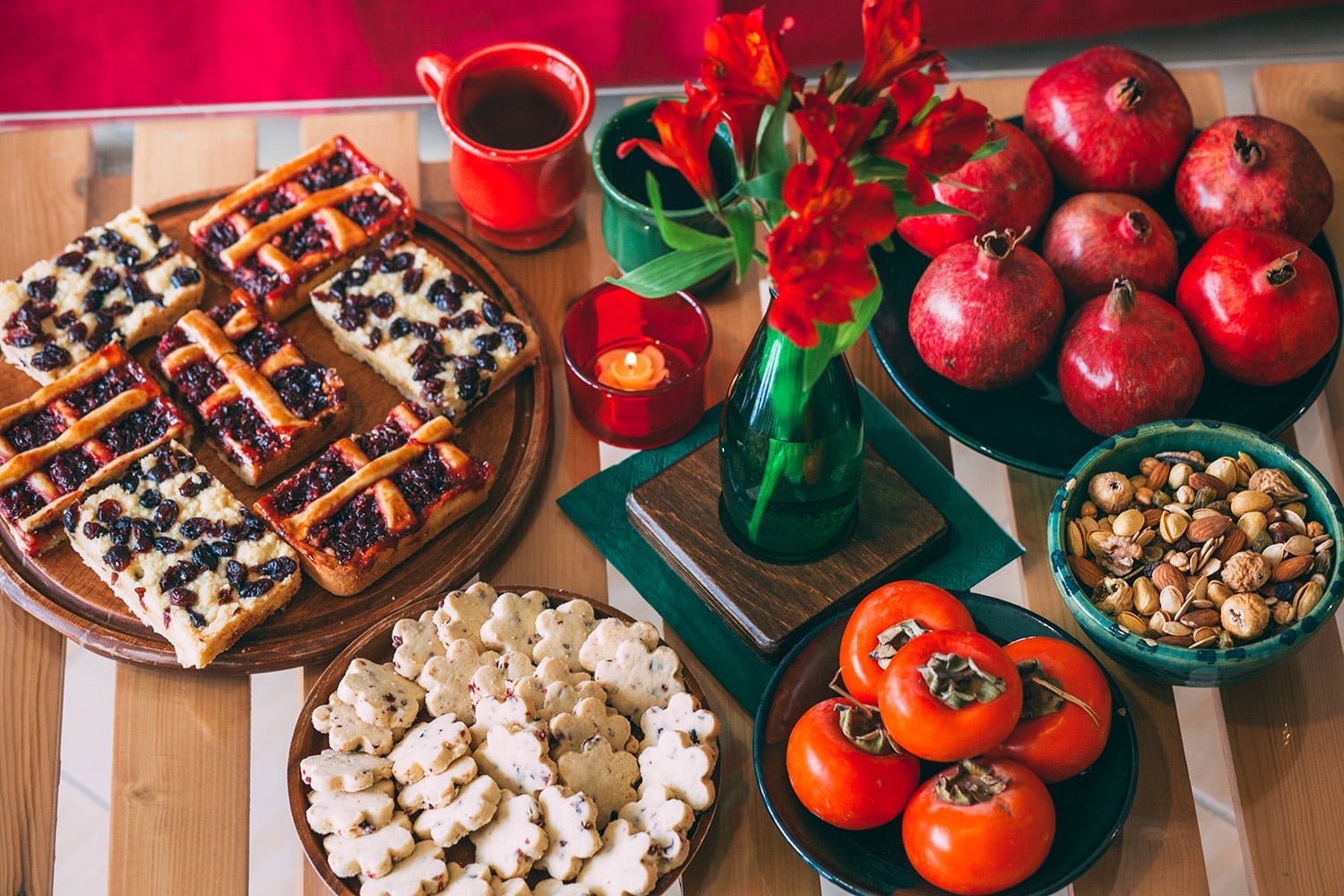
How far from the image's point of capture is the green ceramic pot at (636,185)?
1477 mm

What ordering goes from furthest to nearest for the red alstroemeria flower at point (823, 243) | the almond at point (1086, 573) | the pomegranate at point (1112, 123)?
the pomegranate at point (1112, 123) < the almond at point (1086, 573) < the red alstroemeria flower at point (823, 243)

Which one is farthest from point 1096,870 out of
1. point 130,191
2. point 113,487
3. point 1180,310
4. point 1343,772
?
point 130,191

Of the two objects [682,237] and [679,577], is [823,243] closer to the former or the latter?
[682,237]

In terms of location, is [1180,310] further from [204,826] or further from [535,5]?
[535,5]

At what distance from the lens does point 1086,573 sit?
1.25 meters

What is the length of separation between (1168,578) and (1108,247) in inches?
14.8

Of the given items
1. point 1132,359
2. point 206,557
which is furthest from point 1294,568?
point 206,557

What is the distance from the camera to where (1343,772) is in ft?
4.28

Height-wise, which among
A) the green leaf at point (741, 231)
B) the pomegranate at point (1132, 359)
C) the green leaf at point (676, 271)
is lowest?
the pomegranate at point (1132, 359)

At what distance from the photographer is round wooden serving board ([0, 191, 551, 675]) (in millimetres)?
1337

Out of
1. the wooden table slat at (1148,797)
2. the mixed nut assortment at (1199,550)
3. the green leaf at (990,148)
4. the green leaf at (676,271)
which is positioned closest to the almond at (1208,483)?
the mixed nut assortment at (1199,550)

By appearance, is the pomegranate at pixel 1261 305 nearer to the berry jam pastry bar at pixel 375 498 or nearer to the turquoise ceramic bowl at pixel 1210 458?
the turquoise ceramic bowl at pixel 1210 458

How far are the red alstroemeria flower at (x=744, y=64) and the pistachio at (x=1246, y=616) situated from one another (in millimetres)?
651

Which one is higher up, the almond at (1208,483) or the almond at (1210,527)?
the almond at (1208,483)
